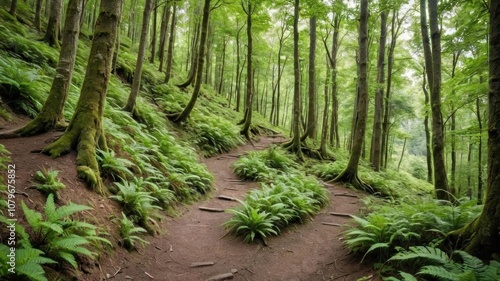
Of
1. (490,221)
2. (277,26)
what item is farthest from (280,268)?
(277,26)

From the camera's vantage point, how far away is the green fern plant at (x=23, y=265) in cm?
237

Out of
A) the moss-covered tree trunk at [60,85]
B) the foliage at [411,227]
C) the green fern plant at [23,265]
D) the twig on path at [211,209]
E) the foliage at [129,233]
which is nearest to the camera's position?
the green fern plant at [23,265]

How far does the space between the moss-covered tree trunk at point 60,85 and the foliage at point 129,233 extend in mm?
2566

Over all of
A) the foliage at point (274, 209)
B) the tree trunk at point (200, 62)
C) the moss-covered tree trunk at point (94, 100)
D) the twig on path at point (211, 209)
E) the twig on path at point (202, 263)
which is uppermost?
the tree trunk at point (200, 62)

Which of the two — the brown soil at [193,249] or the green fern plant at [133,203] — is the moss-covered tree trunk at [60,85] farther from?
the green fern plant at [133,203]

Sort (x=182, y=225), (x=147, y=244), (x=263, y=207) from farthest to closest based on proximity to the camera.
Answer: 1. (x=263, y=207)
2. (x=182, y=225)
3. (x=147, y=244)

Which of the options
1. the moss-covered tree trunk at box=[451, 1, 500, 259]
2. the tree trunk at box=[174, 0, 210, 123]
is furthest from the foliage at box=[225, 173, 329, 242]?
the tree trunk at box=[174, 0, 210, 123]

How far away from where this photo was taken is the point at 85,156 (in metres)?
4.79

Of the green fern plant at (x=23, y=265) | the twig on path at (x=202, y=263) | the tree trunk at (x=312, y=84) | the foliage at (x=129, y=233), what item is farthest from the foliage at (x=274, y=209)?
the tree trunk at (x=312, y=84)

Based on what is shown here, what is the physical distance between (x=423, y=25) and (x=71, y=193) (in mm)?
10496

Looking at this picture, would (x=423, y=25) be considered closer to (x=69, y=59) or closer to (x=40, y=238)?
(x=69, y=59)

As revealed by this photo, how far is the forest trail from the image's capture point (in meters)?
4.10

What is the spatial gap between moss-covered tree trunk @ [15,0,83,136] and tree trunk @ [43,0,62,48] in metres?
5.76

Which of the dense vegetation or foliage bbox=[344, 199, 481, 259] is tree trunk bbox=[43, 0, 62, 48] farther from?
foliage bbox=[344, 199, 481, 259]
